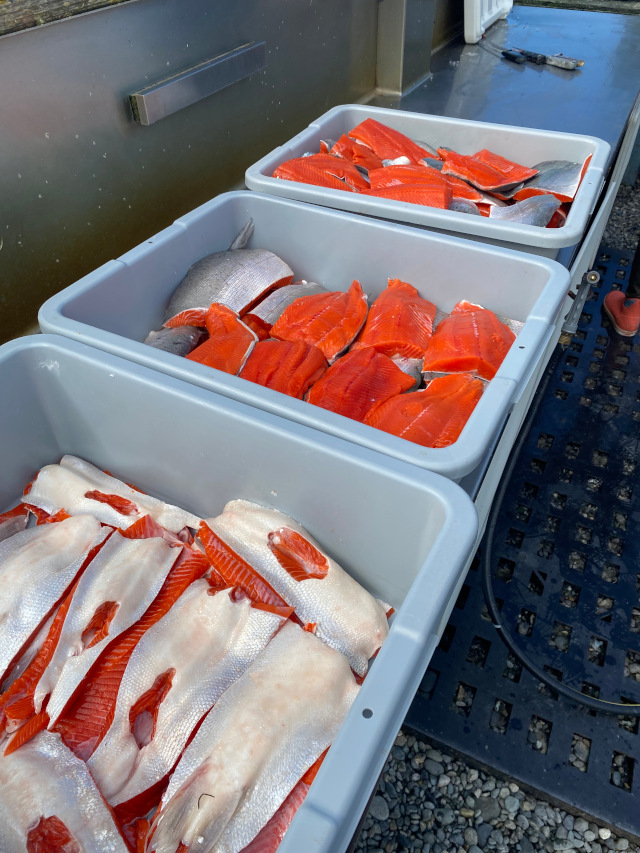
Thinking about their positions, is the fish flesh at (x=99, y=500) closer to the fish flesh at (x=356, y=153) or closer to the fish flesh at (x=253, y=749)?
the fish flesh at (x=253, y=749)

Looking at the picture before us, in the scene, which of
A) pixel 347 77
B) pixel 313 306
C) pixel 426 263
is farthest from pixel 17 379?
pixel 347 77

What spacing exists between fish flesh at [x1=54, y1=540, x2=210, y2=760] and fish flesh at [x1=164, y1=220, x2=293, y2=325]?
25.1 inches

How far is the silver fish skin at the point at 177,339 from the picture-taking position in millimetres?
1219

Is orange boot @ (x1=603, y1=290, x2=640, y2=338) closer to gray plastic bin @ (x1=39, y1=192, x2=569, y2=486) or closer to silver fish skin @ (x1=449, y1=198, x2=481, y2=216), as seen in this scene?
silver fish skin @ (x1=449, y1=198, x2=481, y2=216)

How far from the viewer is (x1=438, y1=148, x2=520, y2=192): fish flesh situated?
1.61m

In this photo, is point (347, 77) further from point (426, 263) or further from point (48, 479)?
point (48, 479)

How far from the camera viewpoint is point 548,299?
3.56ft

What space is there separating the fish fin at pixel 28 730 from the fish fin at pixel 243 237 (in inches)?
41.9

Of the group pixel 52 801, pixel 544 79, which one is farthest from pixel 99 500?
pixel 544 79

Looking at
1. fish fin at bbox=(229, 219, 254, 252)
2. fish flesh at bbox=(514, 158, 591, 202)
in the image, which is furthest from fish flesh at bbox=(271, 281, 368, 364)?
fish flesh at bbox=(514, 158, 591, 202)

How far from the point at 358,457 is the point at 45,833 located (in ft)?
1.84

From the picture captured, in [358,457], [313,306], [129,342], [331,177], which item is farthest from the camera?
[331,177]

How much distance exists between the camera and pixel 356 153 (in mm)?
1691

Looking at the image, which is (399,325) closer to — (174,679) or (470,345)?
(470,345)
